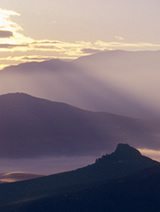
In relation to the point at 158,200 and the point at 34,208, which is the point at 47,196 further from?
the point at 158,200

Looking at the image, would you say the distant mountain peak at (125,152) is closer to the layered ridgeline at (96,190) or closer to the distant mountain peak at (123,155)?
the distant mountain peak at (123,155)

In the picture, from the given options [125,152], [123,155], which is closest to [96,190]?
[123,155]

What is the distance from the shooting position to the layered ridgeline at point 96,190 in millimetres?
107812

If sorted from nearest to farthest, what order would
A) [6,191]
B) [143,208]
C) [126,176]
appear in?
[143,208] → [126,176] → [6,191]

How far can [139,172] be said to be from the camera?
11831 centimetres

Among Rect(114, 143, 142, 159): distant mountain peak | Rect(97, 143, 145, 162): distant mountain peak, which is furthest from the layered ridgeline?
Rect(114, 143, 142, 159): distant mountain peak

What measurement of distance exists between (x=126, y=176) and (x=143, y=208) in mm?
10564

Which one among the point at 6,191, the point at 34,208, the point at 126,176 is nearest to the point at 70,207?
the point at 34,208

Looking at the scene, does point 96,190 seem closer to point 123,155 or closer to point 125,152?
point 123,155

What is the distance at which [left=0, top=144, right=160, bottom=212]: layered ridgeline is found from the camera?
108m

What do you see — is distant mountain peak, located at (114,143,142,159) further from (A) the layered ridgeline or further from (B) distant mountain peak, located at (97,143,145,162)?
(A) the layered ridgeline

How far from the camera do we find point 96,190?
111m

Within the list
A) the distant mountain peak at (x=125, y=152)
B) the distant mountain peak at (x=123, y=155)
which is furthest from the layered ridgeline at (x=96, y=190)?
the distant mountain peak at (x=125, y=152)

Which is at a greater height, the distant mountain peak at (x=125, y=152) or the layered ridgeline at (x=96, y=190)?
the distant mountain peak at (x=125, y=152)
